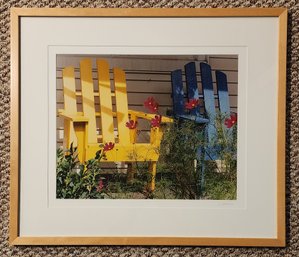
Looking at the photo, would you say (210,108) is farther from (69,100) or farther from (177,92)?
(69,100)

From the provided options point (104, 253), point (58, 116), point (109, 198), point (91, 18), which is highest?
point (91, 18)

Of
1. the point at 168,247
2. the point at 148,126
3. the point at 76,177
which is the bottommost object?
the point at 168,247

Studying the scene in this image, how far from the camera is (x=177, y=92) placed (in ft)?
2.99

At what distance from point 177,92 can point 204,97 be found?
57mm

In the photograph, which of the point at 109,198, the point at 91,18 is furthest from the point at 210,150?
the point at 91,18

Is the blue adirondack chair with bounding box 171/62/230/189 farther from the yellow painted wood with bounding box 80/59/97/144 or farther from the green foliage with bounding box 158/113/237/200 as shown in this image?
the yellow painted wood with bounding box 80/59/97/144

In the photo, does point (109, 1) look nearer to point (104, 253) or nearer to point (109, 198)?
point (109, 198)

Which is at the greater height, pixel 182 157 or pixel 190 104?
pixel 190 104

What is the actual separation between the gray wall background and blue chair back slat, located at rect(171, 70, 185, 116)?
138mm

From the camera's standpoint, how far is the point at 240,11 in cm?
89

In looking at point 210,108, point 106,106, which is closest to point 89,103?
point 106,106

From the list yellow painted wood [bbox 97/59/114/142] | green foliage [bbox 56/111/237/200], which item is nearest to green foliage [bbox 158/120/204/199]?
green foliage [bbox 56/111/237/200]

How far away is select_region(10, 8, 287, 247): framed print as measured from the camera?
0.89 metres

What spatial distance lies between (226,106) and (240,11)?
0.19 m
